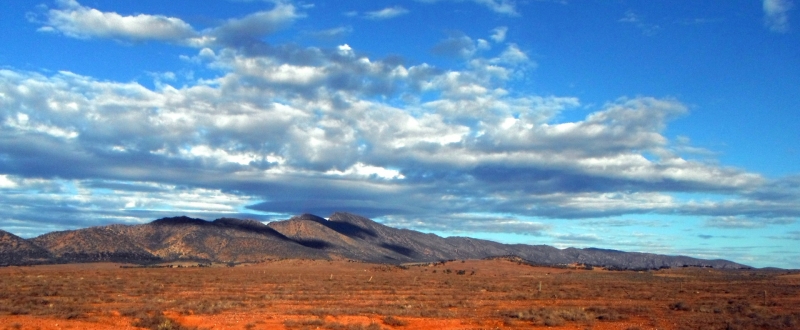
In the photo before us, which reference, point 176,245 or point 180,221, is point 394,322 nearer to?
point 176,245

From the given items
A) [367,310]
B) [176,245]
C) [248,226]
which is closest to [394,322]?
[367,310]

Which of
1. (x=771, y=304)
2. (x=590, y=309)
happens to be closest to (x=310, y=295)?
(x=590, y=309)

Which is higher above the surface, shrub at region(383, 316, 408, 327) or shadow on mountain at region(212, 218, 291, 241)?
shadow on mountain at region(212, 218, 291, 241)

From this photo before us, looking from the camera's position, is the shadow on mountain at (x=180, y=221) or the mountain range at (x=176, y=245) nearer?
the mountain range at (x=176, y=245)

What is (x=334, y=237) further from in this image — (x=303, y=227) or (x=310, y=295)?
(x=310, y=295)

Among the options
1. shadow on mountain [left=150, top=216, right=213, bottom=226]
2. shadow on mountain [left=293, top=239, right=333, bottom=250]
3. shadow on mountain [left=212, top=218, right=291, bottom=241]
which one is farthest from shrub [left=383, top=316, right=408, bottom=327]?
shadow on mountain [left=293, top=239, right=333, bottom=250]

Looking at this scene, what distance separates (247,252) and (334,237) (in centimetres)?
5200

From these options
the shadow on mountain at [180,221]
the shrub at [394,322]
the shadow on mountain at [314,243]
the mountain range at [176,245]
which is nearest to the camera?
the shrub at [394,322]

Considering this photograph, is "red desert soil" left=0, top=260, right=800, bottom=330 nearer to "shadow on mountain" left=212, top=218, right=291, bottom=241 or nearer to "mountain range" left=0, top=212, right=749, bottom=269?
"mountain range" left=0, top=212, right=749, bottom=269

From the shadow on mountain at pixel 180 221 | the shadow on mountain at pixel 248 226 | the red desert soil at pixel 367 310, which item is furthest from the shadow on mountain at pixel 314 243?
the red desert soil at pixel 367 310

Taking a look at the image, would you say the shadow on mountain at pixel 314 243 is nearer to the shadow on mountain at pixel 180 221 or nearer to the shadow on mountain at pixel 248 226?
the shadow on mountain at pixel 248 226

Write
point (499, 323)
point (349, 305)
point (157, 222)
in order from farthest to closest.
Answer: point (157, 222) → point (349, 305) → point (499, 323)

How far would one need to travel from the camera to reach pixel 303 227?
7697 inches

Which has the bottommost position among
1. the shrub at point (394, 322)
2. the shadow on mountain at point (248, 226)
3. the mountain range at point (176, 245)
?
the shrub at point (394, 322)
